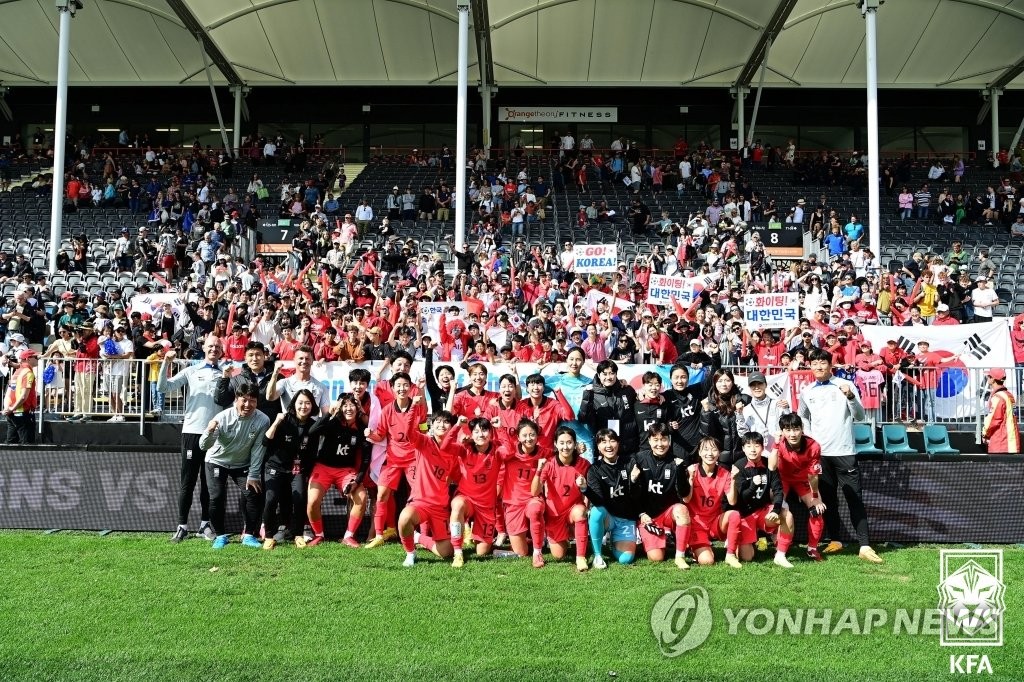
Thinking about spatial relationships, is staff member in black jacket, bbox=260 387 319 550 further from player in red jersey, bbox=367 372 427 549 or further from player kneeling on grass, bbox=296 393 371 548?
player in red jersey, bbox=367 372 427 549

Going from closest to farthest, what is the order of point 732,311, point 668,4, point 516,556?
point 516,556
point 732,311
point 668,4

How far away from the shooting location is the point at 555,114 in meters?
34.2

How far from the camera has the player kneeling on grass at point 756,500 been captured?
7.96 metres

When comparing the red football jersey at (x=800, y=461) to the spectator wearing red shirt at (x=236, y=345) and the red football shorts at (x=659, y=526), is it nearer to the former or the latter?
the red football shorts at (x=659, y=526)

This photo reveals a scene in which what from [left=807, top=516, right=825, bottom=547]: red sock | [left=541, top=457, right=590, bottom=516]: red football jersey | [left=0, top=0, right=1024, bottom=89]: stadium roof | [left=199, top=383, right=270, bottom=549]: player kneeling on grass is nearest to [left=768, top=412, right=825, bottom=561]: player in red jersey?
[left=807, top=516, right=825, bottom=547]: red sock

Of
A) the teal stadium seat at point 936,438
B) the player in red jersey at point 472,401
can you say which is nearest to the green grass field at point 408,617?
the player in red jersey at point 472,401

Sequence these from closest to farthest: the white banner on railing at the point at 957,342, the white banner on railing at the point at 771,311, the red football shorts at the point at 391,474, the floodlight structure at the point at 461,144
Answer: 1. the red football shorts at the point at 391,474
2. the white banner on railing at the point at 957,342
3. the white banner on railing at the point at 771,311
4. the floodlight structure at the point at 461,144

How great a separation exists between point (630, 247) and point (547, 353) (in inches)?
437

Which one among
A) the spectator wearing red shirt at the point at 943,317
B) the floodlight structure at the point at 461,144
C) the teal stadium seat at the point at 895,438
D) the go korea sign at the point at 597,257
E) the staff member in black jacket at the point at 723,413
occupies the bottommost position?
the teal stadium seat at the point at 895,438

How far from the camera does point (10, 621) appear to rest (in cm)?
623

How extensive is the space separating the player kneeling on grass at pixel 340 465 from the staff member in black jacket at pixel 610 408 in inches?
87.2

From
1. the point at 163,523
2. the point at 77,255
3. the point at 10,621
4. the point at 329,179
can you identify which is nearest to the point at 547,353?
the point at 163,523

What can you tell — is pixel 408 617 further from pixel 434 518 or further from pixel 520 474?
pixel 520 474

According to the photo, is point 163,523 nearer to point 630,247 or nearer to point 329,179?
point 630,247
